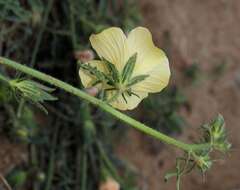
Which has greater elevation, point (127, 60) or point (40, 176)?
point (127, 60)

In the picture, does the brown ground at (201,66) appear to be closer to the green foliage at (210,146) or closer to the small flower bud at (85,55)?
the small flower bud at (85,55)

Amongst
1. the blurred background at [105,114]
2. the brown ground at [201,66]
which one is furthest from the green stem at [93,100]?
the brown ground at [201,66]

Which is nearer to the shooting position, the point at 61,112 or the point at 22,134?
the point at 22,134

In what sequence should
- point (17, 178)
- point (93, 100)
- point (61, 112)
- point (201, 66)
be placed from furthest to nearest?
1. point (201, 66)
2. point (61, 112)
3. point (17, 178)
4. point (93, 100)

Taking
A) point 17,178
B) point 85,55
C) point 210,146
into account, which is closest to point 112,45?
point 210,146

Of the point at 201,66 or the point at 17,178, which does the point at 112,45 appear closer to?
the point at 17,178

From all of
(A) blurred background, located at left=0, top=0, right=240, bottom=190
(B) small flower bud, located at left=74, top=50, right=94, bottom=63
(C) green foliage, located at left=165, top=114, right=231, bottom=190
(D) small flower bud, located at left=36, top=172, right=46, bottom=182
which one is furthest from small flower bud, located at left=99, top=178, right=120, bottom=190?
(C) green foliage, located at left=165, top=114, right=231, bottom=190

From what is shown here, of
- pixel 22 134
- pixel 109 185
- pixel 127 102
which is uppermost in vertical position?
pixel 127 102
